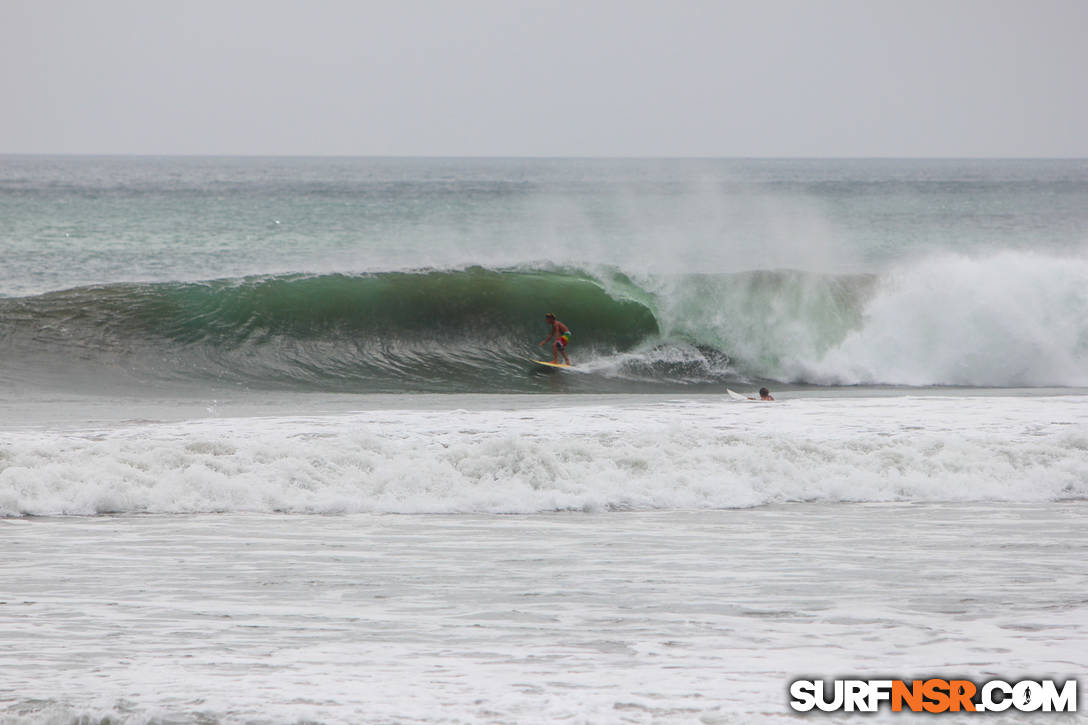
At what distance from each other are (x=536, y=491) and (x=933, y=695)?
4219 mm

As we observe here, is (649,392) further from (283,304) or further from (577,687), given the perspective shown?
(577,687)

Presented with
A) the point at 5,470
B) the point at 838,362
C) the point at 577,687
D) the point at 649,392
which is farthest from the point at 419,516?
the point at 838,362

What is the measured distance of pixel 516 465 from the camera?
8398mm

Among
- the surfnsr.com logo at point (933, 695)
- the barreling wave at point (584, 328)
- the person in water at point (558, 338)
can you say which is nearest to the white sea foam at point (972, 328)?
the barreling wave at point (584, 328)

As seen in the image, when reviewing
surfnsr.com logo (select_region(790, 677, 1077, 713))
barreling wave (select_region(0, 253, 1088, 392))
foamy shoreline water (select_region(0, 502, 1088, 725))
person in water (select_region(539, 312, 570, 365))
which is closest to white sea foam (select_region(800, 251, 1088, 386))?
barreling wave (select_region(0, 253, 1088, 392))

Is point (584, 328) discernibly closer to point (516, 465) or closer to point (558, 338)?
point (558, 338)

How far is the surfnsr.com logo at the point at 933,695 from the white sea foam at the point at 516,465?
370 centimetres

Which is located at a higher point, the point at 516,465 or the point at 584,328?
the point at 584,328

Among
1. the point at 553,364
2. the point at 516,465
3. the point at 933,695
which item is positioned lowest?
the point at 933,695

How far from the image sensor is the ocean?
441 centimetres

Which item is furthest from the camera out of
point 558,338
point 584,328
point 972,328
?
point 584,328

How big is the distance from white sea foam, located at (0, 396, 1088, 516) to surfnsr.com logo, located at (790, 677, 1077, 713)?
3698 millimetres

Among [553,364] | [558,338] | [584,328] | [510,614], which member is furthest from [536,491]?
[584,328]

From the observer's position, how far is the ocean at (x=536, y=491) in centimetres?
441
